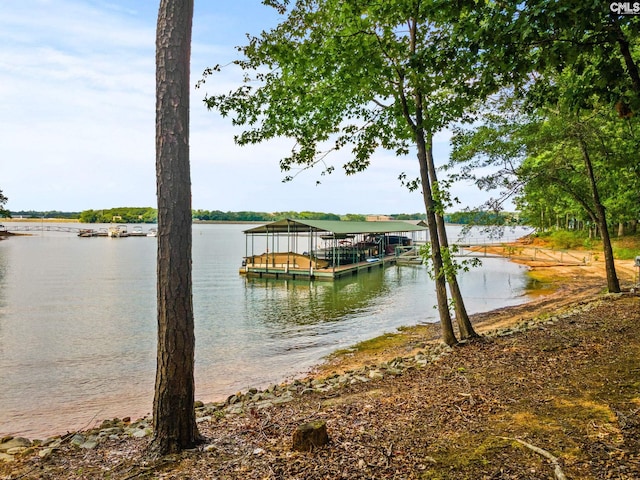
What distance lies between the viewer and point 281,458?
3730 mm

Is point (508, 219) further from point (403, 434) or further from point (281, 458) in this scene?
point (281, 458)

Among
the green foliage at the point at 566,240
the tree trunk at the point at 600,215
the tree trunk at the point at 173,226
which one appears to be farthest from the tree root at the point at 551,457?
the green foliage at the point at 566,240

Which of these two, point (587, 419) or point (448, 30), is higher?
point (448, 30)

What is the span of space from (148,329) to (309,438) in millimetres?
13825

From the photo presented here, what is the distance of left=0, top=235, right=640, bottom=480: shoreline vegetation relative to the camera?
3.36 metres

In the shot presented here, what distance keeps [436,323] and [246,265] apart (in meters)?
21.0

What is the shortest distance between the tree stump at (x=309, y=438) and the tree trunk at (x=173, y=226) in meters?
1.08

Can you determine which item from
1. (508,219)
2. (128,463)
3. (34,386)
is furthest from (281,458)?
(34,386)

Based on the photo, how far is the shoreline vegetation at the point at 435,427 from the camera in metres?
3.36

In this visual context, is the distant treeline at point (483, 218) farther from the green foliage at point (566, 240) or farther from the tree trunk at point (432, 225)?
the green foliage at point (566, 240)

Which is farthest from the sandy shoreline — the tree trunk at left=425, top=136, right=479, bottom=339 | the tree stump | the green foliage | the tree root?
the green foliage

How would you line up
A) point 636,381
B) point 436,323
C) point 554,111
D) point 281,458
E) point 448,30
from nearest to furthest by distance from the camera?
point 281,458 < point 636,381 < point 448,30 < point 554,111 < point 436,323

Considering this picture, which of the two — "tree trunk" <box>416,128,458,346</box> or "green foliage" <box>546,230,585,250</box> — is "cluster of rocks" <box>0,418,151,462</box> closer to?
"tree trunk" <box>416,128,458,346</box>

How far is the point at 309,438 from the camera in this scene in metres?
3.88
